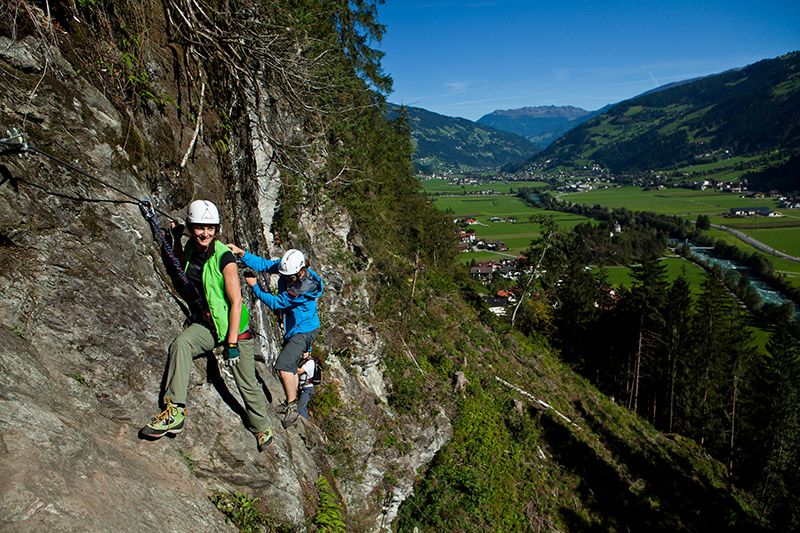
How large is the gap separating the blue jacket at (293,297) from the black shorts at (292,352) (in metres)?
0.08

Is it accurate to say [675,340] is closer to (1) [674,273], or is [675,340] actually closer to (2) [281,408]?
(2) [281,408]

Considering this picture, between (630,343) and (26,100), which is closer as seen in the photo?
(26,100)

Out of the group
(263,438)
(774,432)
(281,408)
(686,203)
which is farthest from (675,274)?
(686,203)

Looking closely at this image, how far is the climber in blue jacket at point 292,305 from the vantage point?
5828 millimetres

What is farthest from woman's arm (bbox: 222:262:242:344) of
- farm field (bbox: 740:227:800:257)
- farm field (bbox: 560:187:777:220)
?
farm field (bbox: 560:187:777:220)

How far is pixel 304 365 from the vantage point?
7.19 meters

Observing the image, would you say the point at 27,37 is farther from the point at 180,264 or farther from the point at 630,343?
the point at 630,343

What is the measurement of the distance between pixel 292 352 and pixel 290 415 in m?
1.12

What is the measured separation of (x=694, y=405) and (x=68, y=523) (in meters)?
43.1

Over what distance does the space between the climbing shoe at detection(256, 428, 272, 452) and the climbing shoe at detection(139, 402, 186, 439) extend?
1165 millimetres

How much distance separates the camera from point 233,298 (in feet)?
15.0

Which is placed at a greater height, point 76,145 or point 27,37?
point 27,37

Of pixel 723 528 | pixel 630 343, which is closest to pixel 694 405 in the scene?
pixel 630 343

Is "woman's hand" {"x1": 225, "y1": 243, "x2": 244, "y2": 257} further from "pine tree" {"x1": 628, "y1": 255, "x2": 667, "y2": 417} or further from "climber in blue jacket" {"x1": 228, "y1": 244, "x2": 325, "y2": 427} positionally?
"pine tree" {"x1": 628, "y1": 255, "x2": 667, "y2": 417}
